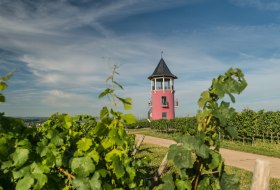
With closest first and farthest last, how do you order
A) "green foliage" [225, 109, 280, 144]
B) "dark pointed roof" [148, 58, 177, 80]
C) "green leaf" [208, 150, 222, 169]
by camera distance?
"green leaf" [208, 150, 222, 169] < "green foliage" [225, 109, 280, 144] < "dark pointed roof" [148, 58, 177, 80]

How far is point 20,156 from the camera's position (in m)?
1.96

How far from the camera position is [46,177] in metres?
1.97

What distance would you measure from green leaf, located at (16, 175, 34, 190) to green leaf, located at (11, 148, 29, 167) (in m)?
0.09

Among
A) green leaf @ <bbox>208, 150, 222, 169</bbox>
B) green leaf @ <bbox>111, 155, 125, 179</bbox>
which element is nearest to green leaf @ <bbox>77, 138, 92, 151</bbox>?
green leaf @ <bbox>111, 155, 125, 179</bbox>

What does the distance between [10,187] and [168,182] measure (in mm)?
1210

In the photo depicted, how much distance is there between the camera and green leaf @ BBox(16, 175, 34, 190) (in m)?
1.90

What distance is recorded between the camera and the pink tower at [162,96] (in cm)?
4319

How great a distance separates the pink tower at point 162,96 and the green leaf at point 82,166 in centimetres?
4097

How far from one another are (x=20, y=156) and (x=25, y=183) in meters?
0.16

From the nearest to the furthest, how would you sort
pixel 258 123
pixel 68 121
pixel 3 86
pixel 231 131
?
pixel 3 86 → pixel 231 131 → pixel 68 121 → pixel 258 123

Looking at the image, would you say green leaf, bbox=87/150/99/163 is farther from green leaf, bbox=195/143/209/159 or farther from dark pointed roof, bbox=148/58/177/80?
dark pointed roof, bbox=148/58/177/80

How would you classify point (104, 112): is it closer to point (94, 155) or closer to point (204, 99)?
point (94, 155)

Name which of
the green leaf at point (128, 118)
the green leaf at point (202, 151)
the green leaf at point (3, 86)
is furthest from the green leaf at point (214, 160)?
the green leaf at point (3, 86)

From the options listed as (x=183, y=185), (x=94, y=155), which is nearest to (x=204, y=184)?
(x=183, y=185)
